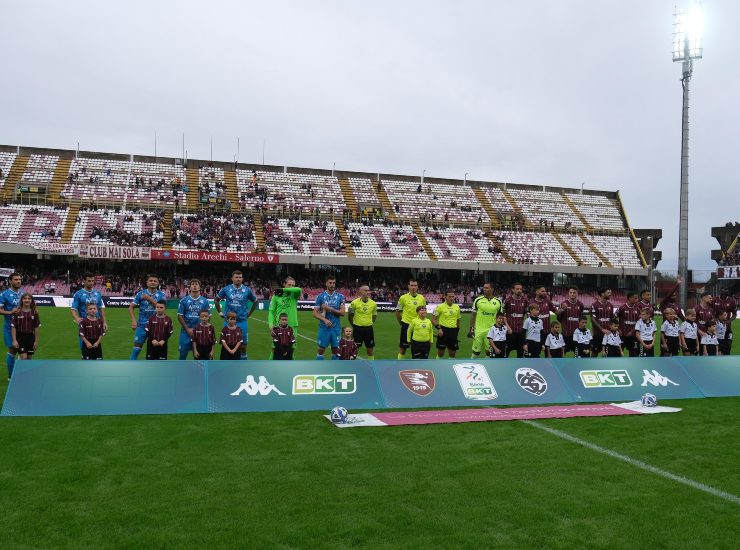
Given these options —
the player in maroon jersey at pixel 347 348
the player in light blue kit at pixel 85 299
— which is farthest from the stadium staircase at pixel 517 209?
the player in light blue kit at pixel 85 299

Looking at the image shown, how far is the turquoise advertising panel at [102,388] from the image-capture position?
841 cm

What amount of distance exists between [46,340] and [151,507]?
15.7 meters

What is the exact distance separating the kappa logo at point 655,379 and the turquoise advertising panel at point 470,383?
171cm

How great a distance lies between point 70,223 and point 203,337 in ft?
142

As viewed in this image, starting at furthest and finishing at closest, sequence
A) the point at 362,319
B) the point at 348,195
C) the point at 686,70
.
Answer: the point at 348,195 → the point at 686,70 → the point at 362,319

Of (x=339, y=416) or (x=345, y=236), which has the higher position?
(x=345, y=236)

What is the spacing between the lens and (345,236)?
5359cm

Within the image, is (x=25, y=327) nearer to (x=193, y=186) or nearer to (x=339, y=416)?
(x=339, y=416)

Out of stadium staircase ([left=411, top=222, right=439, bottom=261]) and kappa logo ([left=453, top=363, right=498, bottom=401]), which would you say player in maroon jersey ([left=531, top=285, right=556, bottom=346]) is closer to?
kappa logo ([left=453, top=363, right=498, bottom=401])

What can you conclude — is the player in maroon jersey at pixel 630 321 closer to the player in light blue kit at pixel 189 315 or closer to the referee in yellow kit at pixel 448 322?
the referee in yellow kit at pixel 448 322

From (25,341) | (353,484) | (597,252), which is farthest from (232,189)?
(353,484)

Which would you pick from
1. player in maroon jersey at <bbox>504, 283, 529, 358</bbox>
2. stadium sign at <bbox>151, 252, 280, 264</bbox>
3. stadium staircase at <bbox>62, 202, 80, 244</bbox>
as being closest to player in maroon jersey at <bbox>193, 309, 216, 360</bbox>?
player in maroon jersey at <bbox>504, 283, 529, 358</bbox>

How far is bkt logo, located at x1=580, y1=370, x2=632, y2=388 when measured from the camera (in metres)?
10.5

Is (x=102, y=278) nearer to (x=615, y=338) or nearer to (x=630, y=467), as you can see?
(x=615, y=338)
